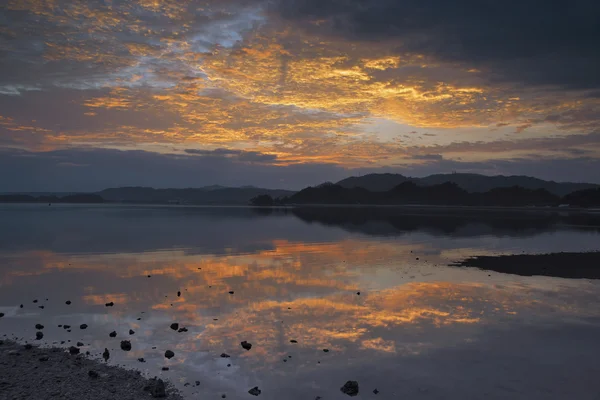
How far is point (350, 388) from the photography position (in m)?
12.2

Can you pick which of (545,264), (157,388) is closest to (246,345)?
(157,388)

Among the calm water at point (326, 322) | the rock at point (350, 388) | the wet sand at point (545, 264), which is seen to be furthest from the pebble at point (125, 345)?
the wet sand at point (545, 264)

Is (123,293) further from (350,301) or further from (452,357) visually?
(452,357)

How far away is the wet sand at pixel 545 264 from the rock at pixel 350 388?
904 inches

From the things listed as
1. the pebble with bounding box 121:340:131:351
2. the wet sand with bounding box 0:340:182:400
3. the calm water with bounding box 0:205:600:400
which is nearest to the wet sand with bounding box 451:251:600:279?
the calm water with bounding box 0:205:600:400

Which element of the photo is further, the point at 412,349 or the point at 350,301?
the point at 350,301

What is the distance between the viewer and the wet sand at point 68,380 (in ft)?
37.0

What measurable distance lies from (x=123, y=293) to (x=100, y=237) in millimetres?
38105

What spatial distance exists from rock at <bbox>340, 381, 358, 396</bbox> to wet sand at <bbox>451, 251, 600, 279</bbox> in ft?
75.3

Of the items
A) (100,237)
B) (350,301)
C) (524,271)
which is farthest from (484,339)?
(100,237)

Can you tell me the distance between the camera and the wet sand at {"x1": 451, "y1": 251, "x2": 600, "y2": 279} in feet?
101

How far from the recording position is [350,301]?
883 inches

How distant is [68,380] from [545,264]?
113ft

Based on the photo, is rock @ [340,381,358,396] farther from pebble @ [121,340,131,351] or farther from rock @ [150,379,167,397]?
pebble @ [121,340,131,351]
